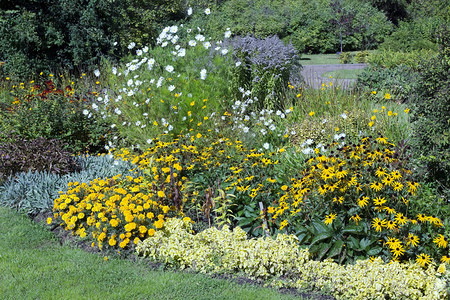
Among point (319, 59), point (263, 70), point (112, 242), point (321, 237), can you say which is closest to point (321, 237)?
point (321, 237)

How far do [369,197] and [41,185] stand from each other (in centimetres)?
347

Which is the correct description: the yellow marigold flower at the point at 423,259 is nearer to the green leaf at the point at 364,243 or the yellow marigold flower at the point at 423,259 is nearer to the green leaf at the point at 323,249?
the green leaf at the point at 364,243

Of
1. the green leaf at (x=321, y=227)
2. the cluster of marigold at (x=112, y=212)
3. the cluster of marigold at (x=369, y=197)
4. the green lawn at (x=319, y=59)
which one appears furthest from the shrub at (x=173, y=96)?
the green lawn at (x=319, y=59)

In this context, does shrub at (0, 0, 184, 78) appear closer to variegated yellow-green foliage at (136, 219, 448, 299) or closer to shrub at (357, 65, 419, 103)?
shrub at (357, 65, 419, 103)

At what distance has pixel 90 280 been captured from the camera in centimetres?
361

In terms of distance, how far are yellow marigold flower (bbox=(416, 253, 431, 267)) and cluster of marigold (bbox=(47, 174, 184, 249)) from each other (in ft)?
7.14

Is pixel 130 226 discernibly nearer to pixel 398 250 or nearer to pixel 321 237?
pixel 321 237

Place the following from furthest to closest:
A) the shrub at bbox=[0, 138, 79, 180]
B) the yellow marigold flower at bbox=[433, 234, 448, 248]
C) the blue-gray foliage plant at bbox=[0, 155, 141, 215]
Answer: the shrub at bbox=[0, 138, 79, 180]
the blue-gray foliage plant at bbox=[0, 155, 141, 215]
the yellow marigold flower at bbox=[433, 234, 448, 248]

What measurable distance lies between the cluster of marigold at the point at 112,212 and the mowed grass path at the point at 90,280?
0.23 metres

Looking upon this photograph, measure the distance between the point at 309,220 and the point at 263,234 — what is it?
47 centimetres

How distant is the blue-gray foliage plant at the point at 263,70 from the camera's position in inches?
305

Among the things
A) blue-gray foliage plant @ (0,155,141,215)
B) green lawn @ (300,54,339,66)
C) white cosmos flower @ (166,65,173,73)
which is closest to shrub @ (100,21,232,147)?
white cosmos flower @ (166,65,173,73)

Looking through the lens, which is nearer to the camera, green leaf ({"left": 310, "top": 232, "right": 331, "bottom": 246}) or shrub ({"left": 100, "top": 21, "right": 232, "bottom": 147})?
green leaf ({"left": 310, "top": 232, "right": 331, "bottom": 246})

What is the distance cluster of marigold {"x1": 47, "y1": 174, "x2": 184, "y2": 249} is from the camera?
4203 mm
